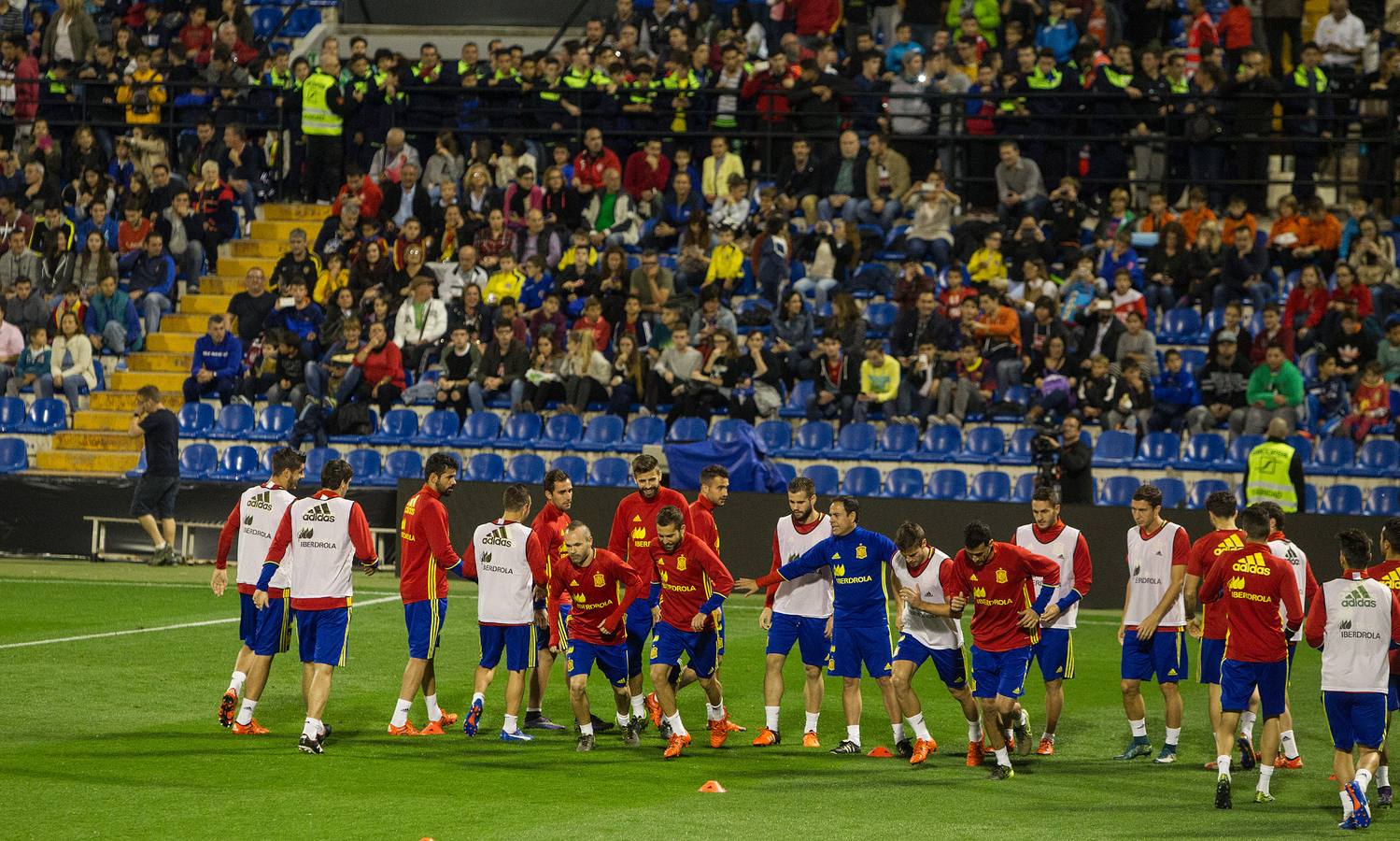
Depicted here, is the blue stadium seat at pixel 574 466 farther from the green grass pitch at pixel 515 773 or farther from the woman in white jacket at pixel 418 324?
the green grass pitch at pixel 515 773

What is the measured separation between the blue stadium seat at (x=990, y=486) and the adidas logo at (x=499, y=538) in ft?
35.9

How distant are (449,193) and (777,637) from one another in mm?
16216

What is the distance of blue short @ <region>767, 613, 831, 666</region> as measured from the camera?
1316cm

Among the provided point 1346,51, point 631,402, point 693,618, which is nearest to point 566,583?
point 693,618

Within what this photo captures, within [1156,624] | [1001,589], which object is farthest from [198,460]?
[1156,624]

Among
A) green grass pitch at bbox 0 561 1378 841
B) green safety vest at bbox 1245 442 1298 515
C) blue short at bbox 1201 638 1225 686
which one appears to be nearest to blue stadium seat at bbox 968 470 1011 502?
green safety vest at bbox 1245 442 1298 515

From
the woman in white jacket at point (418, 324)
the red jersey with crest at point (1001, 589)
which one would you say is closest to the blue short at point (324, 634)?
the red jersey with crest at point (1001, 589)

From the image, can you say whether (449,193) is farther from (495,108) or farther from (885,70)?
(885,70)

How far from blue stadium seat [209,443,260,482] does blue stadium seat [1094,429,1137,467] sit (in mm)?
11841

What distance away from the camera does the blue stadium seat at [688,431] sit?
24094 millimetres

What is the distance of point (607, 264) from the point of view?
86.5ft

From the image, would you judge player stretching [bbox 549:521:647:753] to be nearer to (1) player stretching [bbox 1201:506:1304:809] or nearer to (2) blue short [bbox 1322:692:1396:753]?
(1) player stretching [bbox 1201:506:1304:809]

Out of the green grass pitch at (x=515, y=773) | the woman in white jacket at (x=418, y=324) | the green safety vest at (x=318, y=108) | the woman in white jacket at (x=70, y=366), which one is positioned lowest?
the green grass pitch at (x=515, y=773)

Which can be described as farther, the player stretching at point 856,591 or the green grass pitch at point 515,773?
the player stretching at point 856,591
